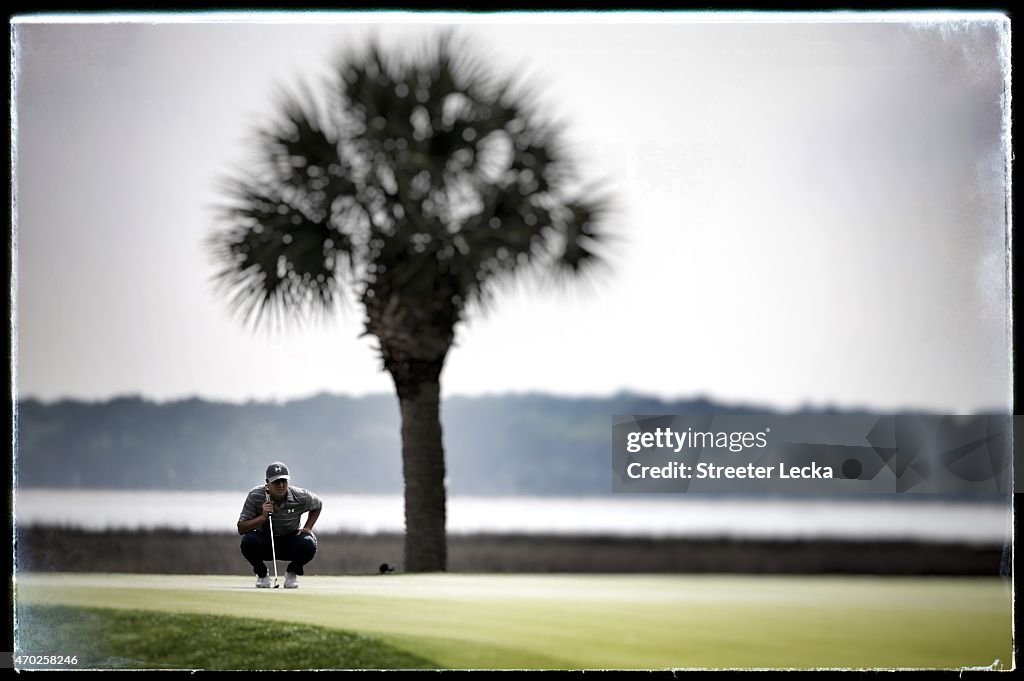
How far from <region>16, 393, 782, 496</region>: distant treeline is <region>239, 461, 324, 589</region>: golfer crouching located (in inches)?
2.9

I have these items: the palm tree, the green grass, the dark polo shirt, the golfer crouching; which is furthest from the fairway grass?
the dark polo shirt

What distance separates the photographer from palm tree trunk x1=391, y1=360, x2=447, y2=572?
6.23m

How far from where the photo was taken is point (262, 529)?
631 cm

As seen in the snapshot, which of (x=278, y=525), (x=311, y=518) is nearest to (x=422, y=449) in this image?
(x=311, y=518)

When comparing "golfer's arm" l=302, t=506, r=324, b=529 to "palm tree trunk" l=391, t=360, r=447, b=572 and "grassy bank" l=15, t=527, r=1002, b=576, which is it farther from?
"palm tree trunk" l=391, t=360, r=447, b=572

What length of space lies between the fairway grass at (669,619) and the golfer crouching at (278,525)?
205 millimetres

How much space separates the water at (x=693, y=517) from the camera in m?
6.20

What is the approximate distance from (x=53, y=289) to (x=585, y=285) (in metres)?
2.72

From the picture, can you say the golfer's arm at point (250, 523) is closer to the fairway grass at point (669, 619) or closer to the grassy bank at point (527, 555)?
the grassy bank at point (527, 555)

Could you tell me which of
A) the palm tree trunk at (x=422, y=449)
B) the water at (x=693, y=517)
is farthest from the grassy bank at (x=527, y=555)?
the palm tree trunk at (x=422, y=449)

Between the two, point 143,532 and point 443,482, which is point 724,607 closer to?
point 443,482

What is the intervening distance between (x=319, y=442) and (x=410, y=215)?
1235 millimetres

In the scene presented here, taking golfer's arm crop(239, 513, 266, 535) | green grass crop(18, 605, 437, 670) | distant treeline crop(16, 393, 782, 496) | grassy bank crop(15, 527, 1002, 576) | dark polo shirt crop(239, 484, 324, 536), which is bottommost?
green grass crop(18, 605, 437, 670)

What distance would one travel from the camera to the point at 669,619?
243 inches
